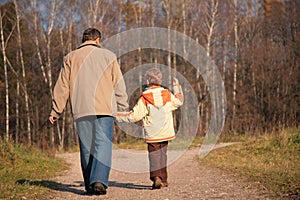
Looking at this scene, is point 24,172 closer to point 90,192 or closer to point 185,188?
point 90,192

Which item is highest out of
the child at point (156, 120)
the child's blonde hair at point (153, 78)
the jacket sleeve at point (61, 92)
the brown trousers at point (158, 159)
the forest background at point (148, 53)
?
the forest background at point (148, 53)

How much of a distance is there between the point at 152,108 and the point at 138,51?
23824 millimetres

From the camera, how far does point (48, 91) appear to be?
102 feet

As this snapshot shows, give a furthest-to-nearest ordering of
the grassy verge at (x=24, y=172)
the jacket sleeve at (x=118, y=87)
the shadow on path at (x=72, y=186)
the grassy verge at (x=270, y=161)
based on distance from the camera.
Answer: the shadow on path at (x=72, y=186)
the grassy verge at (x=24, y=172)
the grassy verge at (x=270, y=161)
the jacket sleeve at (x=118, y=87)

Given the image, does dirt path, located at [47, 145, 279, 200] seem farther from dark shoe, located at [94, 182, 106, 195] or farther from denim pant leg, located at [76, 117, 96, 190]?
denim pant leg, located at [76, 117, 96, 190]

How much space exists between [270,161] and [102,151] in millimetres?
4551

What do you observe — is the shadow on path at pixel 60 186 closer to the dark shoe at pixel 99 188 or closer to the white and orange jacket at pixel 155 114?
the dark shoe at pixel 99 188

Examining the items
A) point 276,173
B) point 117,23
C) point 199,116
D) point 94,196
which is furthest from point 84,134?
point 117,23

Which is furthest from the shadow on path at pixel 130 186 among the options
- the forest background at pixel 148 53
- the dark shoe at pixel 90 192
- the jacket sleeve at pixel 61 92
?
the forest background at pixel 148 53

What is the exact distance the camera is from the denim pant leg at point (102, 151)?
20.1ft

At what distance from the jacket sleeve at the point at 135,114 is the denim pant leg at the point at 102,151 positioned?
0.39 meters

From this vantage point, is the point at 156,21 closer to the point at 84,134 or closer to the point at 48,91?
the point at 48,91

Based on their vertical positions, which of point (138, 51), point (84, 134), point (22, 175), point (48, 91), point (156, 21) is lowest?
point (22, 175)

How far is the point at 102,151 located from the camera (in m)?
6.24
